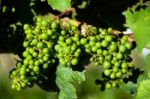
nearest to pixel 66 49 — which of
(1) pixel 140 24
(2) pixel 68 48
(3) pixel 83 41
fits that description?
(2) pixel 68 48

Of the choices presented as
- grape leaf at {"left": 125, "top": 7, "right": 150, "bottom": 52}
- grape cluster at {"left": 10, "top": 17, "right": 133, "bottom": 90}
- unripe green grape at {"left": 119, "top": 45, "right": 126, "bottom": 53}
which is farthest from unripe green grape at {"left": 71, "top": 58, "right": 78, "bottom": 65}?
grape leaf at {"left": 125, "top": 7, "right": 150, "bottom": 52}

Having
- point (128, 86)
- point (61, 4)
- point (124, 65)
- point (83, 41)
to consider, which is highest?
point (61, 4)

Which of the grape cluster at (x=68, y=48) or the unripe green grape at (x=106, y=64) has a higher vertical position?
the grape cluster at (x=68, y=48)

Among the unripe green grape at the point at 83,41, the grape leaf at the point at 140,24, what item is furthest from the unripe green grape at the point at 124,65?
the unripe green grape at the point at 83,41

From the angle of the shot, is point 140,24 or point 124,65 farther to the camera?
point 140,24

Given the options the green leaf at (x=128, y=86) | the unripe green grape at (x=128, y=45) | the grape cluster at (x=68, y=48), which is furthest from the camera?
the green leaf at (x=128, y=86)

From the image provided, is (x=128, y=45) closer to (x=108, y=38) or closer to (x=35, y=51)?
(x=108, y=38)

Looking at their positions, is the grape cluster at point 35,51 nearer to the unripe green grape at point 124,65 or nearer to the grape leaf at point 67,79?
the grape leaf at point 67,79

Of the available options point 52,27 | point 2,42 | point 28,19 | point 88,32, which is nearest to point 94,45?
point 88,32
